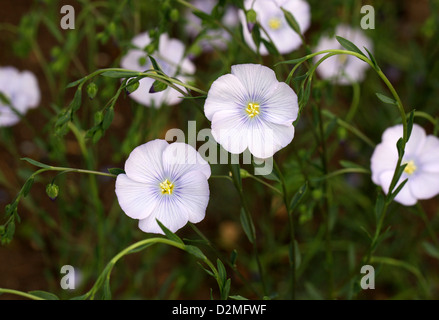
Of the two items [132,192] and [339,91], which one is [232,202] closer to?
[339,91]

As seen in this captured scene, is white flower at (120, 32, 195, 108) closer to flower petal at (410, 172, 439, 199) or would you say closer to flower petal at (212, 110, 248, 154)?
flower petal at (212, 110, 248, 154)

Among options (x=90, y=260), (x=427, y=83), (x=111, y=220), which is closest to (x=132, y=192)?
(x=111, y=220)

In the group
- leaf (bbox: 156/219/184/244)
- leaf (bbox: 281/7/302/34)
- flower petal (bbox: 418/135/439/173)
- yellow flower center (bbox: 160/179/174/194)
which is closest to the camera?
leaf (bbox: 156/219/184/244)

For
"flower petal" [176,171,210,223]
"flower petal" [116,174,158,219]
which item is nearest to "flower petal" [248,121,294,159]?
"flower petal" [176,171,210,223]

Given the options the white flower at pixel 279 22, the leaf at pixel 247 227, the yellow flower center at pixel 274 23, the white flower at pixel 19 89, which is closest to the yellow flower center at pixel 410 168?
the leaf at pixel 247 227

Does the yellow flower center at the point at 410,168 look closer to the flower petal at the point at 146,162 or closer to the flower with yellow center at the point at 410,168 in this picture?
the flower with yellow center at the point at 410,168
